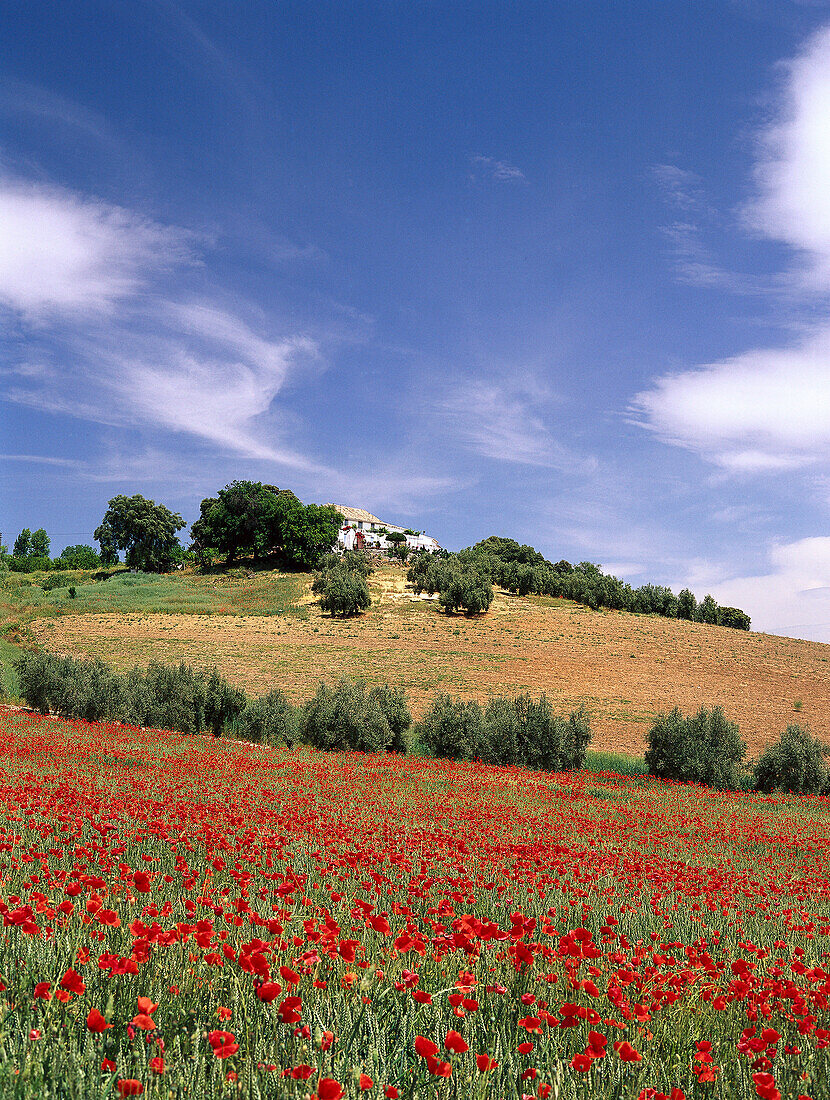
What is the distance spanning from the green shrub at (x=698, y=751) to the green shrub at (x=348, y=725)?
857 cm

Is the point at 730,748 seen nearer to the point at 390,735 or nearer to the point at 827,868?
the point at 390,735

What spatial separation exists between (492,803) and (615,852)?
12.3 ft

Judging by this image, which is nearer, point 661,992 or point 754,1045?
point 754,1045

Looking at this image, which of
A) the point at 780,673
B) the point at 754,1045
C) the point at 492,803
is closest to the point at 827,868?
the point at 492,803

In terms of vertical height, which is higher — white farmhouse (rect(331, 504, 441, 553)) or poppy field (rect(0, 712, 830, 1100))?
white farmhouse (rect(331, 504, 441, 553))

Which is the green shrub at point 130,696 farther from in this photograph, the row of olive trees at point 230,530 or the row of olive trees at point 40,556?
the row of olive trees at point 40,556

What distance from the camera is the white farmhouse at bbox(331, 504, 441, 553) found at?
371ft

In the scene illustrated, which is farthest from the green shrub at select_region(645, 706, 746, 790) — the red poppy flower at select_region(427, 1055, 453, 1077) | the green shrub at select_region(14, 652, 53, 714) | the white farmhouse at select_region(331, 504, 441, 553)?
the white farmhouse at select_region(331, 504, 441, 553)

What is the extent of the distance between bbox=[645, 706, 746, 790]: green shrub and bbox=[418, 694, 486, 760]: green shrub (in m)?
5.52

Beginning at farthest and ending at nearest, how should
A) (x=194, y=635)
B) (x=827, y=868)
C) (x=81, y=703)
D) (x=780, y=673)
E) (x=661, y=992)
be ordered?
(x=194, y=635) < (x=780, y=673) < (x=81, y=703) < (x=827, y=868) < (x=661, y=992)

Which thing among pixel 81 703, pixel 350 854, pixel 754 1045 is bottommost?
pixel 81 703

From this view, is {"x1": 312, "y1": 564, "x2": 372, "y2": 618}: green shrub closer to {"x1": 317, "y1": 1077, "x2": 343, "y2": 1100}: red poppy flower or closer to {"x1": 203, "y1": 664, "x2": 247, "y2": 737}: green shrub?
{"x1": 203, "y1": 664, "x2": 247, "y2": 737}: green shrub

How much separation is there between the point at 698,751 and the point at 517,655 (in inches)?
1005

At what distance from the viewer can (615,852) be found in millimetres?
8836
